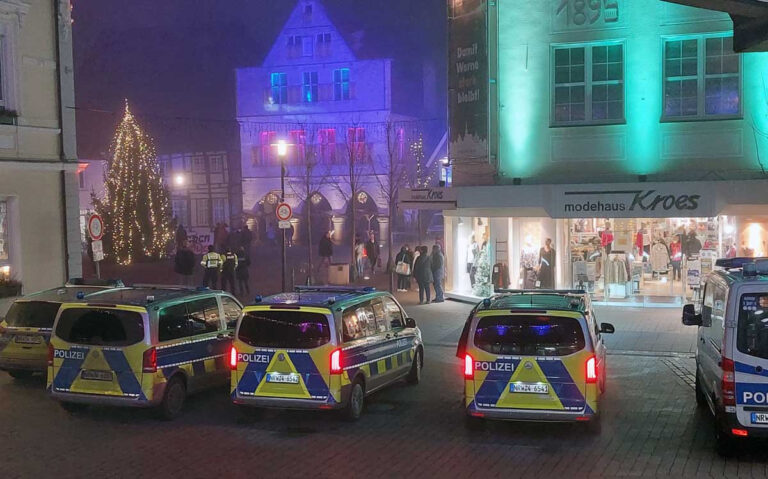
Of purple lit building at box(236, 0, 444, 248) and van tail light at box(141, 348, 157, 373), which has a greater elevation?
purple lit building at box(236, 0, 444, 248)

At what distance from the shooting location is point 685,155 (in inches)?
774

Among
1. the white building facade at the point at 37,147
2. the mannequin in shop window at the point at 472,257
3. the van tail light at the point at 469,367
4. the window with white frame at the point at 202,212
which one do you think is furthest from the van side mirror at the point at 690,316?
the window with white frame at the point at 202,212

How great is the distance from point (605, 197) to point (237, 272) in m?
11.5

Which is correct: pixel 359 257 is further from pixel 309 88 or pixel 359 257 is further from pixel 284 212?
pixel 309 88

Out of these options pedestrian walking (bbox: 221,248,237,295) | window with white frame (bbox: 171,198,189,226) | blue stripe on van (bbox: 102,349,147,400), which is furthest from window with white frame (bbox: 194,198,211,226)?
blue stripe on van (bbox: 102,349,147,400)

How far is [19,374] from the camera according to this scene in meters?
13.3

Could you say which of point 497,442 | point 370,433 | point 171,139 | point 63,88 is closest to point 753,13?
point 497,442

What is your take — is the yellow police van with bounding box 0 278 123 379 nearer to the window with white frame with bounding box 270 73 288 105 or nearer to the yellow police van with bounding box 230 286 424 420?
the yellow police van with bounding box 230 286 424 420

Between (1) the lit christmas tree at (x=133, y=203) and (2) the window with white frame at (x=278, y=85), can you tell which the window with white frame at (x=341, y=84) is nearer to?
(2) the window with white frame at (x=278, y=85)

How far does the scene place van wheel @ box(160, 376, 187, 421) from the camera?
34.3ft

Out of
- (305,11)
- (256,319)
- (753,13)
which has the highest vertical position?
(305,11)

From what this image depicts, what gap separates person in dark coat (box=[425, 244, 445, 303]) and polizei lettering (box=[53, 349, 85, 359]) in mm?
13224

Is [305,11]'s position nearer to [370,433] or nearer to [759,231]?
[759,231]

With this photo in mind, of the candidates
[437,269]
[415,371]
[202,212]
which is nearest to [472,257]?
[437,269]
